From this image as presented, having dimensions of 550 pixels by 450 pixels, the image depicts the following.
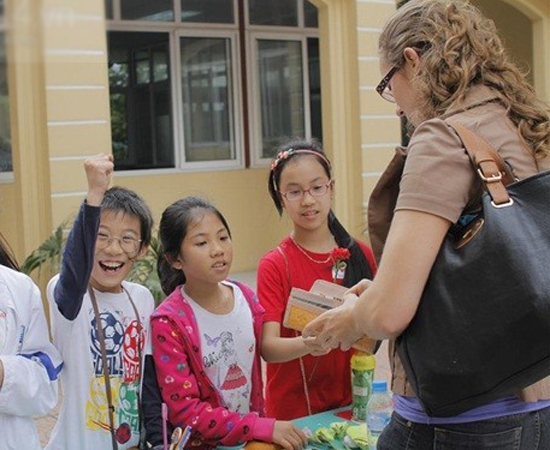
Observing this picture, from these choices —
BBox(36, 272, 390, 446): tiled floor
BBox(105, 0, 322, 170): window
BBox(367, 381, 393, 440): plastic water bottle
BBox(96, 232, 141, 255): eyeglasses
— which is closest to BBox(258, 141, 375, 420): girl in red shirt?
BBox(367, 381, 393, 440): plastic water bottle

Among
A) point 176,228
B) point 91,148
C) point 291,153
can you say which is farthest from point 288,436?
point 91,148

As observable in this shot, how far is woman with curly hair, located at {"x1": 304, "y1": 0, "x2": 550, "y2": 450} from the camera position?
1.54 m

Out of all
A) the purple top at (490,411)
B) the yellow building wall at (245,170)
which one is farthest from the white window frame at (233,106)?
the purple top at (490,411)

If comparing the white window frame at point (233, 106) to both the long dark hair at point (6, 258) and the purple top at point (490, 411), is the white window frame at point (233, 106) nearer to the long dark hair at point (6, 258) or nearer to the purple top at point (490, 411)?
the long dark hair at point (6, 258)

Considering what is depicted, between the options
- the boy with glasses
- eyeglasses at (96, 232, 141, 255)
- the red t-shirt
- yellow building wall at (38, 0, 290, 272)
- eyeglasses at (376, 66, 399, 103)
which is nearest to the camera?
yellow building wall at (38, 0, 290, 272)

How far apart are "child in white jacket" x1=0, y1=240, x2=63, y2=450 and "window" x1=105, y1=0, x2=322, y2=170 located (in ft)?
24.1

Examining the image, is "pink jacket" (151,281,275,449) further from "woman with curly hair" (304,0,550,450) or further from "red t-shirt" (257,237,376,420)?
"woman with curly hair" (304,0,550,450)

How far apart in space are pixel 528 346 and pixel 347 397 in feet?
5.24

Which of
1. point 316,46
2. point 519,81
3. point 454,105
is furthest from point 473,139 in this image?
point 316,46

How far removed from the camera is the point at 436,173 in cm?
156

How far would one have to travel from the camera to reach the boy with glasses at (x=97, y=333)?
89.9 inches

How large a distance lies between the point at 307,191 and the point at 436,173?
1483 millimetres

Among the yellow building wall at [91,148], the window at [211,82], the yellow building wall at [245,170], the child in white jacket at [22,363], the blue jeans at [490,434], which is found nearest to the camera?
the yellow building wall at [91,148]

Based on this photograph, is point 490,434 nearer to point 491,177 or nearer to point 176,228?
point 491,177
